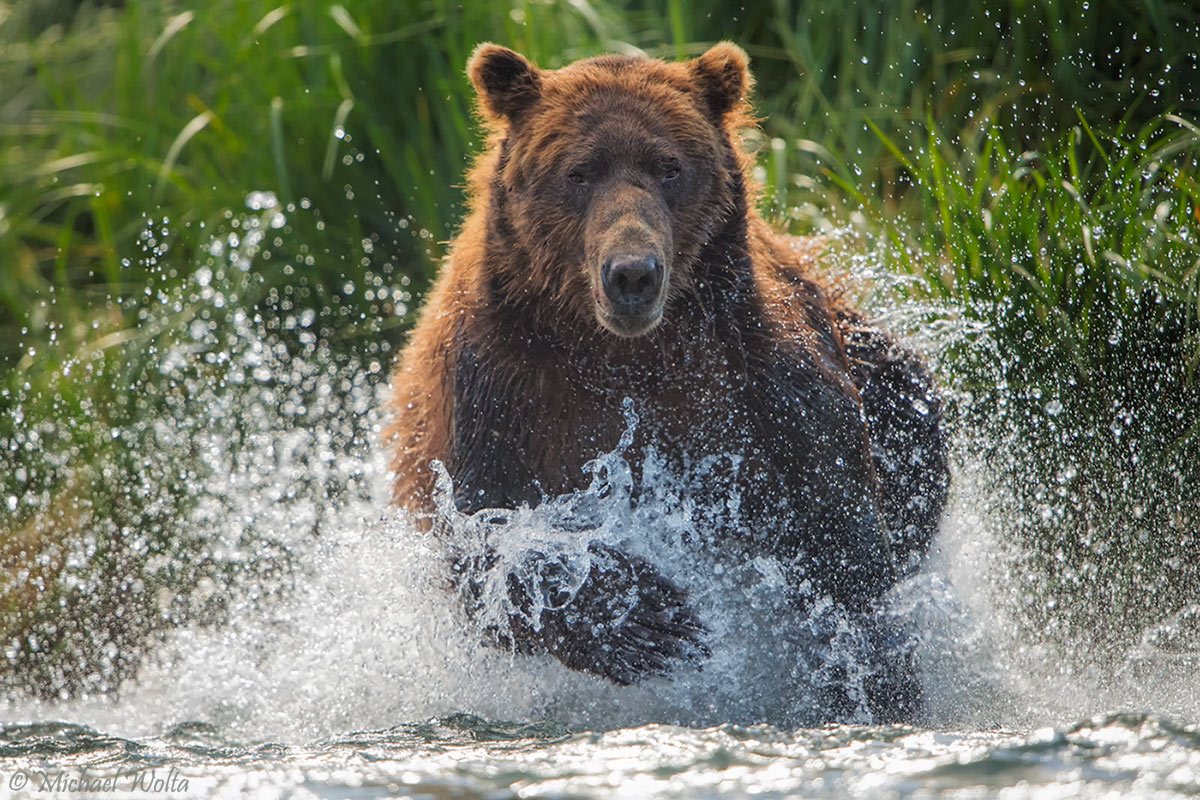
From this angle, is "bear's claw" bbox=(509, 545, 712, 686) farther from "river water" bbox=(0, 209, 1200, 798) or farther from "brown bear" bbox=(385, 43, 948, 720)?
"river water" bbox=(0, 209, 1200, 798)

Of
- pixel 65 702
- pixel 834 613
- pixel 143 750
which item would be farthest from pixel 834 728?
pixel 65 702

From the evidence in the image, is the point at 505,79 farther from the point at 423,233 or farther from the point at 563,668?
the point at 423,233

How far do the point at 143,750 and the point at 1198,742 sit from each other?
2.68 m

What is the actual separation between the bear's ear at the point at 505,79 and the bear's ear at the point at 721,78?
0.53 meters

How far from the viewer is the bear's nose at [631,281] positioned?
3738 millimetres

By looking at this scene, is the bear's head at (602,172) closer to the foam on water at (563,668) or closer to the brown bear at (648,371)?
the brown bear at (648,371)

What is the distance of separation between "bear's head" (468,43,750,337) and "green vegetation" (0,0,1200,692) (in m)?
1.41

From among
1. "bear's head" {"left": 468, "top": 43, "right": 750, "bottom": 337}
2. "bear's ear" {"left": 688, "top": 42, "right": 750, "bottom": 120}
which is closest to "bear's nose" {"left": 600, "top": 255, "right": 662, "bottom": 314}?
"bear's head" {"left": 468, "top": 43, "right": 750, "bottom": 337}

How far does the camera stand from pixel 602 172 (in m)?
4.12

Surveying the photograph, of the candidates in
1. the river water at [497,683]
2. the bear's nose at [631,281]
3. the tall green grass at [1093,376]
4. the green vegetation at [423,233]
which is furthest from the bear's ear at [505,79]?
the tall green grass at [1093,376]

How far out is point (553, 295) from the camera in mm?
4199

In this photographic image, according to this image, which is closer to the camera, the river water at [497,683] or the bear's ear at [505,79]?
the river water at [497,683]

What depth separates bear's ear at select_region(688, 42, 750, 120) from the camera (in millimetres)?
4449

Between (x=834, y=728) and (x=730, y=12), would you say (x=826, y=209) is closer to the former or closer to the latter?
(x=730, y=12)
